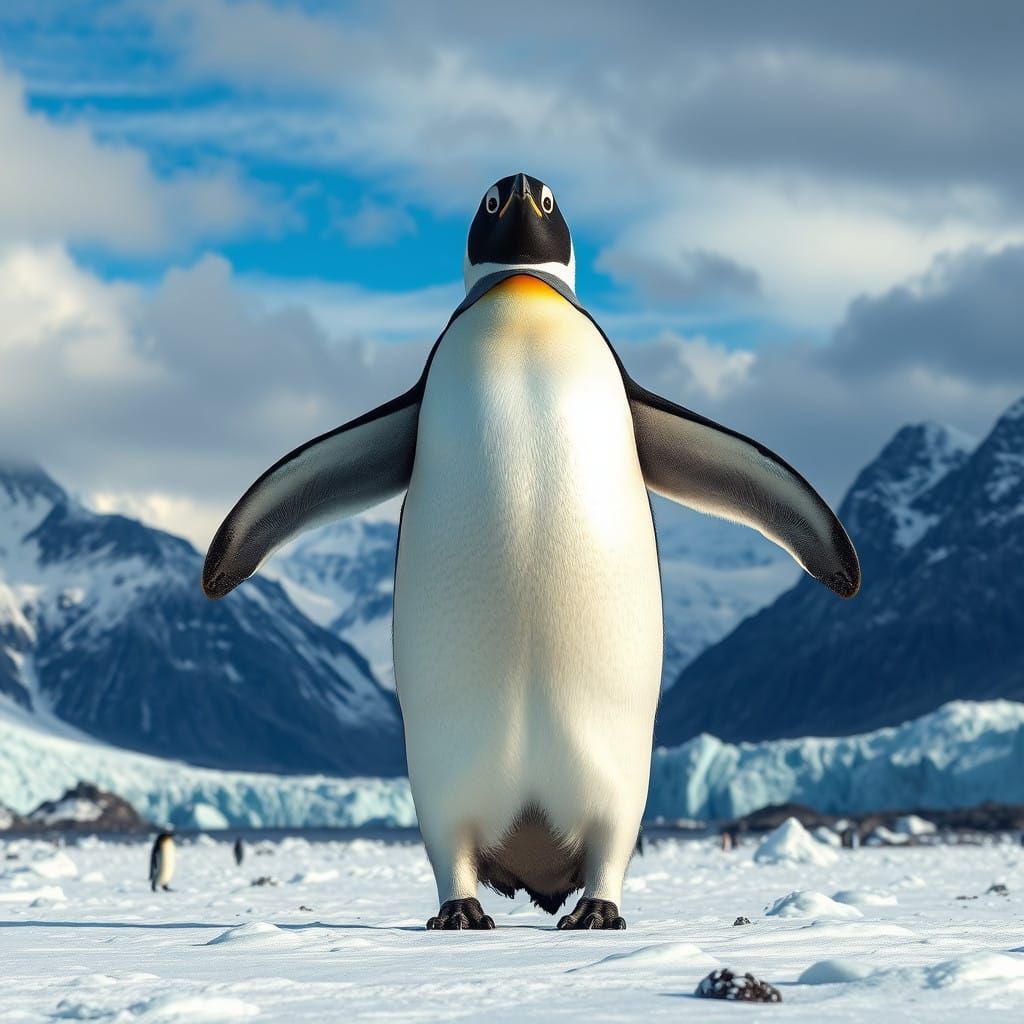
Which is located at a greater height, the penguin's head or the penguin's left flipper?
the penguin's head

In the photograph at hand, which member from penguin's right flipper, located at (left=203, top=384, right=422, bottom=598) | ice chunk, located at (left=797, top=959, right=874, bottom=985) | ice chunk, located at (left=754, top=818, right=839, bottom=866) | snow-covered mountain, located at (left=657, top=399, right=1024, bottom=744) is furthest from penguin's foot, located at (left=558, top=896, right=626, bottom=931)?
snow-covered mountain, located at (left=657, top=399, right=1024, bottom=744)

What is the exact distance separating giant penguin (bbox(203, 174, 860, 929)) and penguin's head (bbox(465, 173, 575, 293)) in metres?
0.01

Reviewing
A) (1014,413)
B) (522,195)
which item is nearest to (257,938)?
(522,195)

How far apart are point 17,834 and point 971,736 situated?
45.6m

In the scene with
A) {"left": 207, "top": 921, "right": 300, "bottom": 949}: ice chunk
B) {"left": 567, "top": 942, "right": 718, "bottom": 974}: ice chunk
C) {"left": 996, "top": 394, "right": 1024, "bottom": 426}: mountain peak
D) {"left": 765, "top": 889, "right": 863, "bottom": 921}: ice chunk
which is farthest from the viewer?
{"left": 996, "top": 394, "right": 1024, "bottom": 426}: mountain peak

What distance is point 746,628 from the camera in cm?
16850

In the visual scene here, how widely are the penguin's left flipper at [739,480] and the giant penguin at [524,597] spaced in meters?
0.19

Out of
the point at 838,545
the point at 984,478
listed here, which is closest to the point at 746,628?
the point at 984,478

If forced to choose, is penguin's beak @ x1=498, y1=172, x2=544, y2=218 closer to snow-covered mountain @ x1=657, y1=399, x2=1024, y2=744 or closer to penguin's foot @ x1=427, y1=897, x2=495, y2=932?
penguin's foot @ x1=427, y1=897, x2=495, y2=932

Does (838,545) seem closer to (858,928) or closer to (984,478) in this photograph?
(858,928)

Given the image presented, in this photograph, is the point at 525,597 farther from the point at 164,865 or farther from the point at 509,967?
the point at 164,865

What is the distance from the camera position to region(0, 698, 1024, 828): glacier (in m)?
70.7

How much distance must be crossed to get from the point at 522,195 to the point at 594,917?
3.07m

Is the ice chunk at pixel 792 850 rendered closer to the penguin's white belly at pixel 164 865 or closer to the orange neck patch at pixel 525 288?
the penguin's white belly at pixel 164 865
